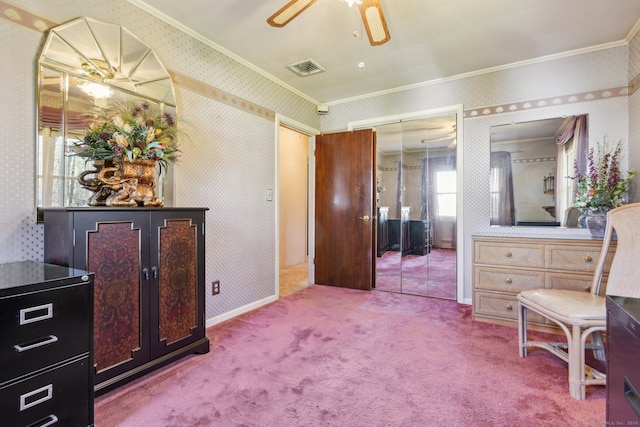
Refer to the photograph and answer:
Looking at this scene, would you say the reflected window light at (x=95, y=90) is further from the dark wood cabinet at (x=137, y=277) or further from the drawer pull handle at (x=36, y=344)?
the drawer pull handle at (x=36, y=344)

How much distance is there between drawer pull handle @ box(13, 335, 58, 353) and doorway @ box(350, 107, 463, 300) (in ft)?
10.8

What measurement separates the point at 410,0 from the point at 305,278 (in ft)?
11.8

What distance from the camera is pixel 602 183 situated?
8.63ft

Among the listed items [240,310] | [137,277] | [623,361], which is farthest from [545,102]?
[137,277]

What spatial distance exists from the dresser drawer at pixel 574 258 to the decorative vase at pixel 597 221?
25cm

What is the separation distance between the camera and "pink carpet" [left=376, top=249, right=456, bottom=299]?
358 cm

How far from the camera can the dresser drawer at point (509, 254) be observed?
2607mm

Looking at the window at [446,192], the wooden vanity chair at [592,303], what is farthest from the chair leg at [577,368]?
the window at [446,192]

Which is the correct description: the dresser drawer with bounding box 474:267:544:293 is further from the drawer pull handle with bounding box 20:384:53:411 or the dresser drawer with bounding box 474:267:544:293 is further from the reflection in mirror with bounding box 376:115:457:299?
the drawer pull handle with bounding box 20:384:53:411

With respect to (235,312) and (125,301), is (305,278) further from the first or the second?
(125,301)

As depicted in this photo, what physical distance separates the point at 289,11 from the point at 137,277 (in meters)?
1.78

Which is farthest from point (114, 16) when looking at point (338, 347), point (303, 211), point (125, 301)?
point (303, 211)

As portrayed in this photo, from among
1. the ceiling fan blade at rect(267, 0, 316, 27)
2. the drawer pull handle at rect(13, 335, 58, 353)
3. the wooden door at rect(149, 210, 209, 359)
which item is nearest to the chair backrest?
the ceiling fan blade at rect(267, 0, 316, 27)

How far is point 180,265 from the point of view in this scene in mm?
2062
